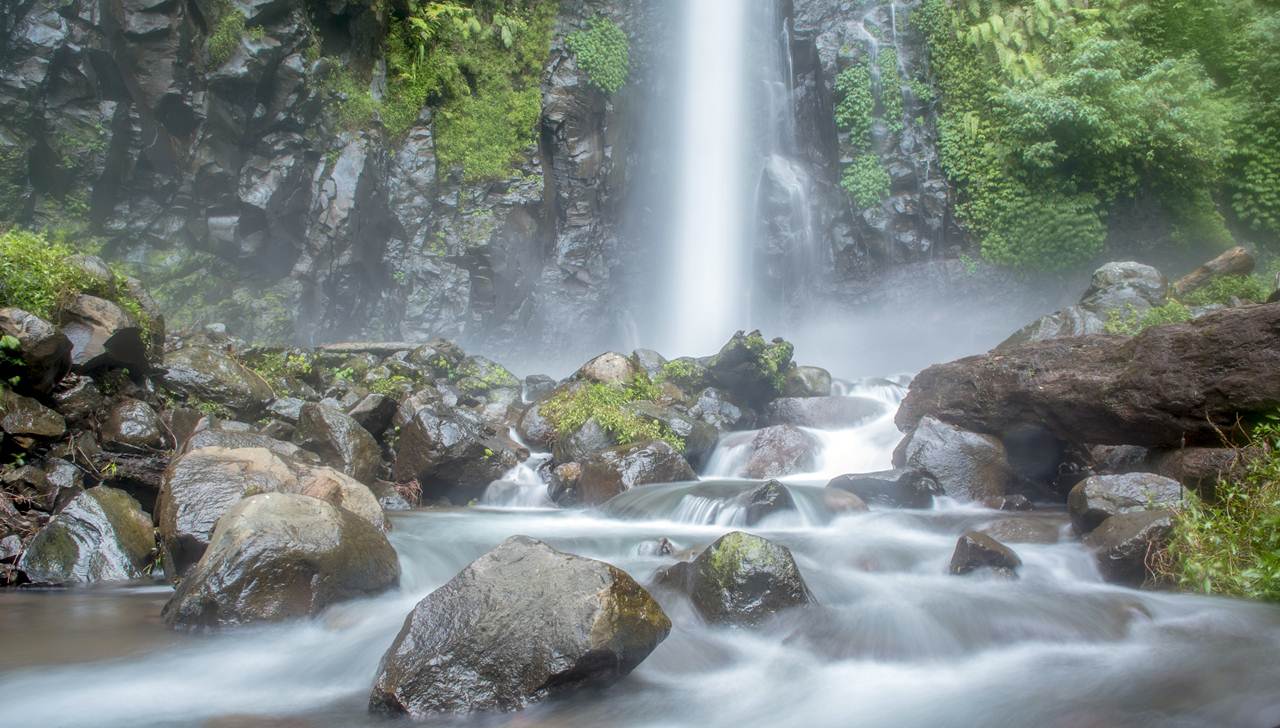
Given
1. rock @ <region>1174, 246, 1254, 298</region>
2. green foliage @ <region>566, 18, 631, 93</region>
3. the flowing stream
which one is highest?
green foliage @ <region>566, 18, 631, 93</region>

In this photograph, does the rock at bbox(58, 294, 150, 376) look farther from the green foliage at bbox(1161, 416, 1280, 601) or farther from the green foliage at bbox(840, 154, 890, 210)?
the green foliage at bbox(840, 154, 890, 210)

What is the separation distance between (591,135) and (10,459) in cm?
1549

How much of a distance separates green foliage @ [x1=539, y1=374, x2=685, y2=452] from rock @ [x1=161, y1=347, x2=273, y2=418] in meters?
3.97

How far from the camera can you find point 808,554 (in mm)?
6633

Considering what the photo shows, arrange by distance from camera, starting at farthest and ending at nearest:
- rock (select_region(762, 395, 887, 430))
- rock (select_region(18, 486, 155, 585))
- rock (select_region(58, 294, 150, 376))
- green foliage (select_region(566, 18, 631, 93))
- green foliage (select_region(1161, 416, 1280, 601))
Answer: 1. green foliage (select_region(566, 18, 631, 93))
2. rock (select_region(762, 395, 887, 430))
3. rock (select_region(58, 294, 150, 376))
4. rock (select_region(18, 486, 155, 585))
5. green foliage (select_region(1161, 416, 1280, 601))

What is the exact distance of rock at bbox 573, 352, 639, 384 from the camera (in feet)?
39.6

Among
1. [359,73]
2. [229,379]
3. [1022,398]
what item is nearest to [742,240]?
[359,73]

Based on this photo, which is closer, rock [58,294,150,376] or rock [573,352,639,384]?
rock [58,294,150,376]

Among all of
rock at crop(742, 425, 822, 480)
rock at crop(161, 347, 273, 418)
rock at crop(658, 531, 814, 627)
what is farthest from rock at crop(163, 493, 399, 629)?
rock at crop(742, 425, 822, 480)

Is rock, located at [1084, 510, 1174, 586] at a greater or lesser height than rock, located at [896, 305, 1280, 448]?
lesser

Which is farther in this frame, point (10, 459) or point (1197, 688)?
Answer: point (10, 459)

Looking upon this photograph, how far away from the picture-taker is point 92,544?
18.9 ft

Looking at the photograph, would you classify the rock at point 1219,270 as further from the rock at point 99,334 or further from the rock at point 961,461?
the rock at point 99,334

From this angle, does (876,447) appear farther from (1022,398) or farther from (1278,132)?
(1278,132)
